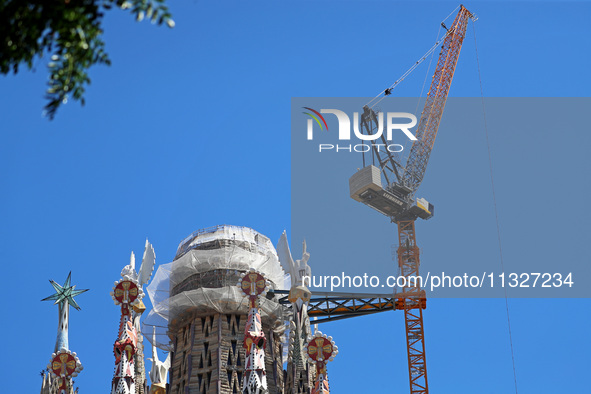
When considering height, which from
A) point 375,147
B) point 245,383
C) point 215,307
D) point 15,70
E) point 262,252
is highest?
point 375,147

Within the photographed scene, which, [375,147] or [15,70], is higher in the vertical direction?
[375,147]

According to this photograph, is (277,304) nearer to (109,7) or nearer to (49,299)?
(49,299)

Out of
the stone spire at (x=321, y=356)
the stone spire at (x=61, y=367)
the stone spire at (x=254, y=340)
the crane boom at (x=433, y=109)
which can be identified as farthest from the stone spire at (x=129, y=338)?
the crane boom at (x=433, y=109)

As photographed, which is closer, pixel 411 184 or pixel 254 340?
pixel 254 340

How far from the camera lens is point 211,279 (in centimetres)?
8281

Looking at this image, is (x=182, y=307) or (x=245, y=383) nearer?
(x=245, y=383)

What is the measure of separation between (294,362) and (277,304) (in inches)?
326

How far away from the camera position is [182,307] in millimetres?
81625

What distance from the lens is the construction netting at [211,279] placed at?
81125 mm

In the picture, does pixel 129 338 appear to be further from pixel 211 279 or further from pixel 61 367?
pixel 211 279

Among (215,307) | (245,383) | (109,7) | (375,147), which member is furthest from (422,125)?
(109,7)

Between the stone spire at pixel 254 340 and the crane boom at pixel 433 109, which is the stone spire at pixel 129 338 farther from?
the crane boom at pixel 433 109

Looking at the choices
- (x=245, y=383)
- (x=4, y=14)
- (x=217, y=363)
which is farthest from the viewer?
(x=217, y=363)

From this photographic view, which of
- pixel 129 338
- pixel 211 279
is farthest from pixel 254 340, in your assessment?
pixel 211 279
